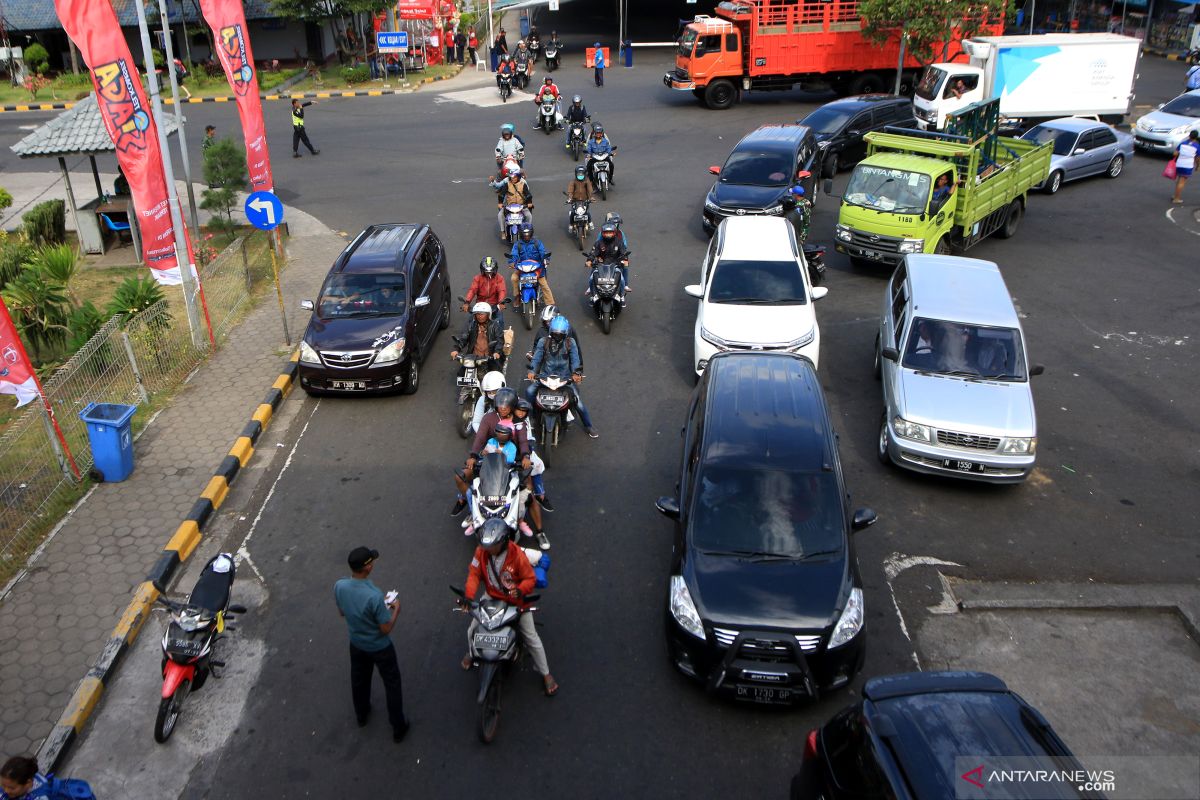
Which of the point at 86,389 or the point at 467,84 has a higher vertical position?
the point at 467,84

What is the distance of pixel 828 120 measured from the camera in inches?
873

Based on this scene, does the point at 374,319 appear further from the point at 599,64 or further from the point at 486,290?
the point at 599,64

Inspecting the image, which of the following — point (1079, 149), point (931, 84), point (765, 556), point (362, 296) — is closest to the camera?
point (765, 556)

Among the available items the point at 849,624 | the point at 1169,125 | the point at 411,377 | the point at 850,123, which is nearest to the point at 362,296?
the point at 411,377

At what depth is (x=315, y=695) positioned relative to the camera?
7227 mm

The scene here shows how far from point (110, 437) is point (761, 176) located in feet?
42.2

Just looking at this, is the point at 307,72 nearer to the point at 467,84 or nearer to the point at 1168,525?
the point at 467,84

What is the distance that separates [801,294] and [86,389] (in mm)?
9297

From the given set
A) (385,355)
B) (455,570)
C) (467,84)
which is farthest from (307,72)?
(455,570)

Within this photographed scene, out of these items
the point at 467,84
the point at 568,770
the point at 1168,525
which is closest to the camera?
the point at 568,770

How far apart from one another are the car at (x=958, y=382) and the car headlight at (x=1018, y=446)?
0.04 feet

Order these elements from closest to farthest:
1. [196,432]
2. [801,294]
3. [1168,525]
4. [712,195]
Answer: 1. [1168,525]
2. [196,432]
3. [801,294]
4. [712,195]

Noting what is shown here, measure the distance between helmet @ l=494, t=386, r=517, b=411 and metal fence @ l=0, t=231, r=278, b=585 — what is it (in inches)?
193

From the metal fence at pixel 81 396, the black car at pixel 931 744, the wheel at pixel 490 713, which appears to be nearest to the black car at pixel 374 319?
the metal fence at pixel 81 396
